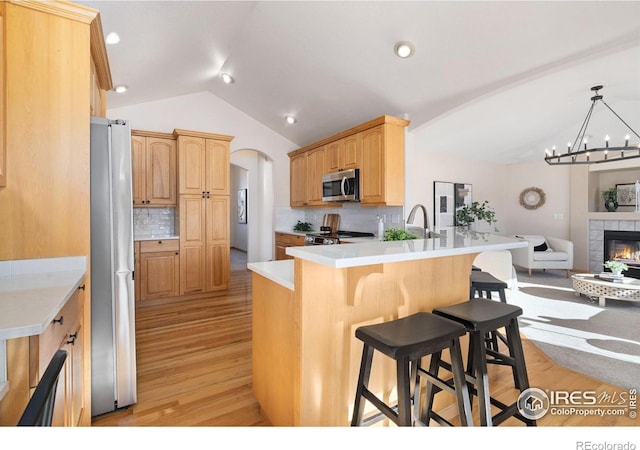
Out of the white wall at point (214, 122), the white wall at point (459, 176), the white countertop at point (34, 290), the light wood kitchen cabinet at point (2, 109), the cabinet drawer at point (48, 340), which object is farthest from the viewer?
the white wall at point (459, 176)

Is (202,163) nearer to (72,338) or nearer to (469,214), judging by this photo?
(72,338)

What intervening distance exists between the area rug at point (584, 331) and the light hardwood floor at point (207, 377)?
7.1 inches

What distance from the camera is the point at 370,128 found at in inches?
159

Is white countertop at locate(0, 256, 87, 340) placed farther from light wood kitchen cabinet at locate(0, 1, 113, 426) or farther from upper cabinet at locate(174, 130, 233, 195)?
upper cabinet at locate(174, 130, 233, 195)

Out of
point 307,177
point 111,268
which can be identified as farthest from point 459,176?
point 111,268

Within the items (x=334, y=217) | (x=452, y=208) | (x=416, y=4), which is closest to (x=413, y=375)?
(x=416, y=4)

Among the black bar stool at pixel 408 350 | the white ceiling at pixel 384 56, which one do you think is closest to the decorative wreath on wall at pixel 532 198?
the white ceiling at pixel 384 56

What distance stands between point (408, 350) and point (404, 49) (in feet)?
9.12

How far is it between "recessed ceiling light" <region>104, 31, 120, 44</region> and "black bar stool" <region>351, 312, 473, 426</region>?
2.87 m

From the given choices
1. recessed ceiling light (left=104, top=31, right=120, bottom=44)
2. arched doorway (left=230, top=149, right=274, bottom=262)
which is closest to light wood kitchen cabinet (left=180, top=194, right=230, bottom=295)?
arched doorway (left=230, top=149, right=274, bottom=262)

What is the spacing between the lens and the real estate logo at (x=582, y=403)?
1883mm

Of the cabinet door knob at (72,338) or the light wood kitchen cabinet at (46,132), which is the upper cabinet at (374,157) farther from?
the cabinet door knob at (72,338)

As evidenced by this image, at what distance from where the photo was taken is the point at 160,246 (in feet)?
13.6
